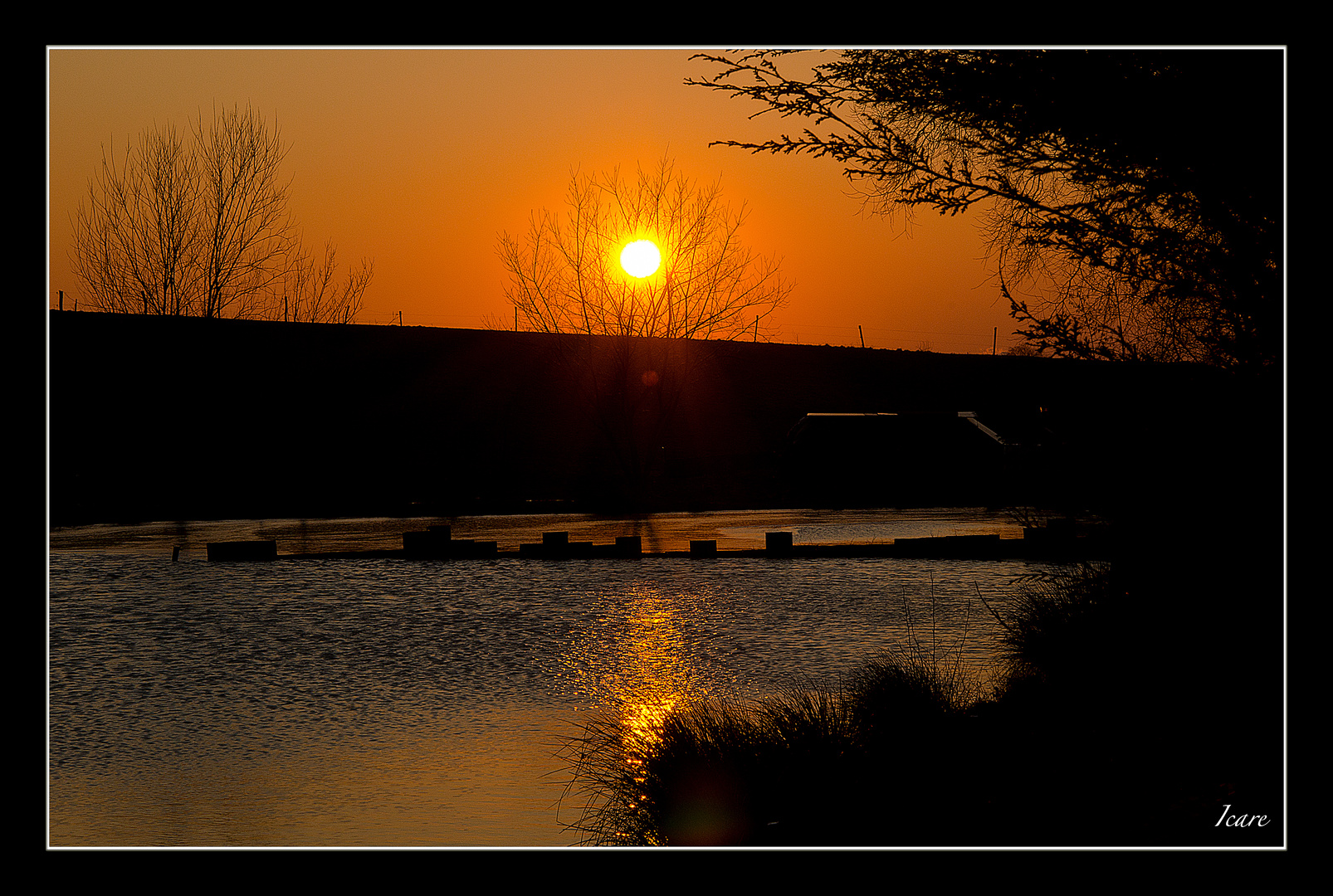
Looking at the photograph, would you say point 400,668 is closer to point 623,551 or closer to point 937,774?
point 937,774

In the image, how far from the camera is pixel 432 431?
5141cm

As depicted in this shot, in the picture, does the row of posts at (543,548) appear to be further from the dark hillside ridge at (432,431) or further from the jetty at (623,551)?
the dark hillside ridge at (432,431)

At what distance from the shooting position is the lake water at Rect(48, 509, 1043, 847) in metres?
6.53

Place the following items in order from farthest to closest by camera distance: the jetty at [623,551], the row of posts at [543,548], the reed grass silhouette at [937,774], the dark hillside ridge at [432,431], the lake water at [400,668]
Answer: the dark hillside ridge at [432,431]
the row of posts at [543,548]
the jetty at [623,551]
the lake water at [400,668]
the reed grass silhouette at [937,774]

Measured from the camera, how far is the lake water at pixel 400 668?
6527 mm

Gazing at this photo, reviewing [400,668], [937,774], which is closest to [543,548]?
[400,668]

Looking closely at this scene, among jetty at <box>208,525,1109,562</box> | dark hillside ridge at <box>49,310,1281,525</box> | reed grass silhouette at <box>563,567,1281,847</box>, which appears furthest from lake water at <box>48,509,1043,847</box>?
dark hillside ridge at <box>49,310,1281,525</box>

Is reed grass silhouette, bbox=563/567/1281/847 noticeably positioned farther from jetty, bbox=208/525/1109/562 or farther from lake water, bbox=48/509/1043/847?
jetty, bbox=208/525/1109/562

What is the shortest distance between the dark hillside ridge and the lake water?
47.9 feet

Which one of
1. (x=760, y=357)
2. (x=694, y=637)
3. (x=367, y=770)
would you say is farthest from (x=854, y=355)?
(x=367, y=770)

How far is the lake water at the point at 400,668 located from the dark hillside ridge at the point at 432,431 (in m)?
14.6

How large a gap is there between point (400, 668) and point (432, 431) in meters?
41.7

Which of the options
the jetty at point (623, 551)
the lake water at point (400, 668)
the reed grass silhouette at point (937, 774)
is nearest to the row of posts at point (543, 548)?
the jetty at point (623, 551)
